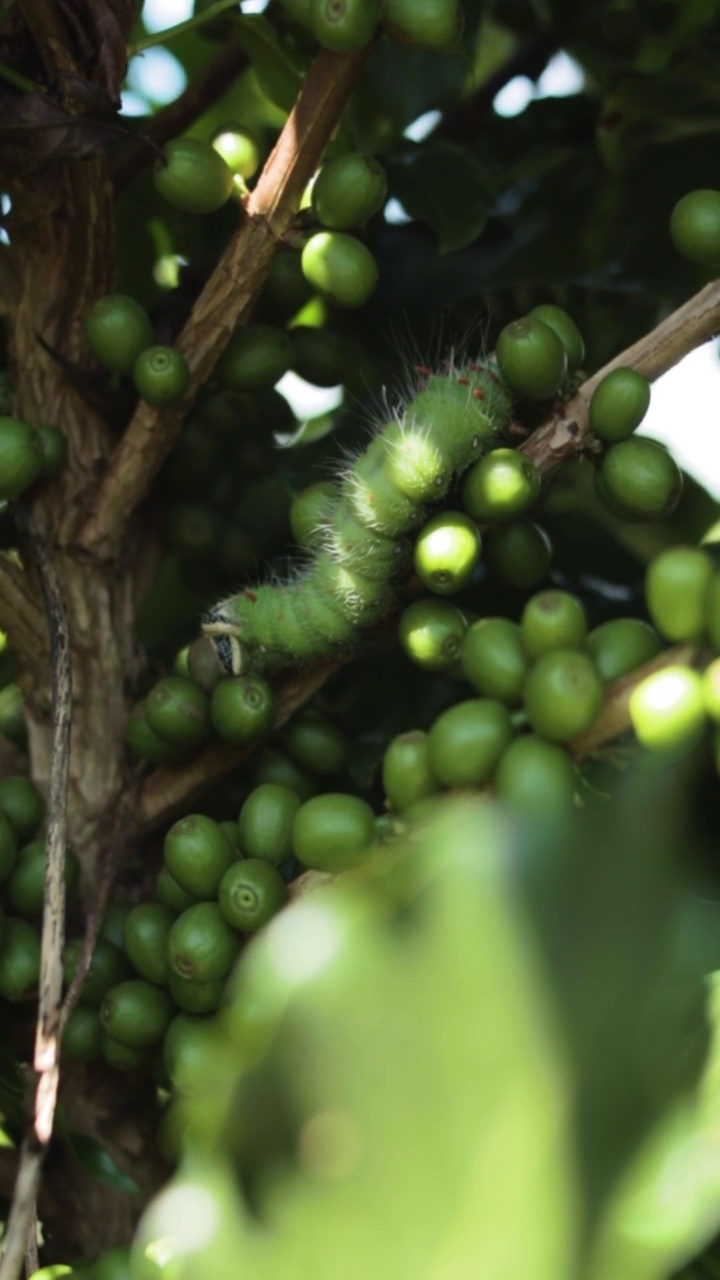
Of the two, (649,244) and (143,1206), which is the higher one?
(649,244)

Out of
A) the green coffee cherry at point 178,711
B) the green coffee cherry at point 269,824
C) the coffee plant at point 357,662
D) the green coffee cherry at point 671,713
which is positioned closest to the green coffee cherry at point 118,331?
the coffee plant at point 357,662

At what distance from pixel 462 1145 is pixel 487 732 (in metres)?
0.32

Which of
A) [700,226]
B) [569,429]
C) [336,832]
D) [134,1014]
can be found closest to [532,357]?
[569,429]

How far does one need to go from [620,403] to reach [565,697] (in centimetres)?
31

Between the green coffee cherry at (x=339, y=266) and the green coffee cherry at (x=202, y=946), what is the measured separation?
513mm

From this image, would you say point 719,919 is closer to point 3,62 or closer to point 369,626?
point 369,626

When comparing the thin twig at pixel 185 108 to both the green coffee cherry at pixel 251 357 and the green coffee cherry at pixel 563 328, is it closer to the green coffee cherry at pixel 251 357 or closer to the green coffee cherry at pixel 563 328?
the green coffee cherry at pixel 251 357

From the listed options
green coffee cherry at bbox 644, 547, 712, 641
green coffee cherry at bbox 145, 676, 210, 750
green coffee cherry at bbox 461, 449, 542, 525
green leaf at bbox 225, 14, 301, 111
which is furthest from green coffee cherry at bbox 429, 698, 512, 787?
green leaf at bbox 225, 14, 301, 111

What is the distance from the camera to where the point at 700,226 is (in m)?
1.07

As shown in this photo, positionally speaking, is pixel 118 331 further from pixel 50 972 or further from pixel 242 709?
pixel 50 972

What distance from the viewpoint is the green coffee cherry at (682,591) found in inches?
31.6

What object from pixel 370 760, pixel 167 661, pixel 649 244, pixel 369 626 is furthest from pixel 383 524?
pixel 649 244

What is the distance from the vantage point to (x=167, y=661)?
1.42 m

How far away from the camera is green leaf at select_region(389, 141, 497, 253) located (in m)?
1.46
